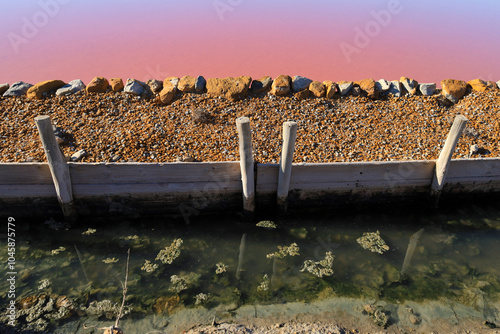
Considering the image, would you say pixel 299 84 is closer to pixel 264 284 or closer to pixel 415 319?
pixel 264 284

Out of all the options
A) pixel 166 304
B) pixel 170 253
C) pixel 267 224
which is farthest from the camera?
pixel 267 224

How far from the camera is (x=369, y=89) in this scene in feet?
27.2

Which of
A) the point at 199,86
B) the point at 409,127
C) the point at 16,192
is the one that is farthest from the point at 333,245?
the point at 16,192

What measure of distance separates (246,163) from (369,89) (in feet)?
13.6

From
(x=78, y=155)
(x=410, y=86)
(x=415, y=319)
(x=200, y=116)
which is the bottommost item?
(x=415, y=319)

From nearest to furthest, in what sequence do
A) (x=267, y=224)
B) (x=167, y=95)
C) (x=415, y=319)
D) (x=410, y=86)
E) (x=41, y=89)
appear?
(x=415, y=319)
(x=267, y=224)
(x=167, y=95)
(x=41, y=89)
(x=410, y=86)

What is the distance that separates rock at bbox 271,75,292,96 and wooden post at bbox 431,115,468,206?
3541 millimetres

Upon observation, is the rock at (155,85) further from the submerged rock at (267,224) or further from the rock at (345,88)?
the rock at (345,88)

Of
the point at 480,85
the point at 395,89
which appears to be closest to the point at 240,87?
the point at 395,89

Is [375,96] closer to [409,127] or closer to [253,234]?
[409,127]

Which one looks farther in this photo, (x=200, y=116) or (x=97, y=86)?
(x=97, y=86)

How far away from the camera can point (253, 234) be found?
21.2 ft

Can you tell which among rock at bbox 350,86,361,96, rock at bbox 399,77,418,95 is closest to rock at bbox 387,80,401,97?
rock at bbox 399,77,418,95

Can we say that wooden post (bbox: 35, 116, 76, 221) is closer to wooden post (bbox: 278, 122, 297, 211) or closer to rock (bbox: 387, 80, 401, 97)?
wooden post (bbox: 278, 122, 297, 211)
